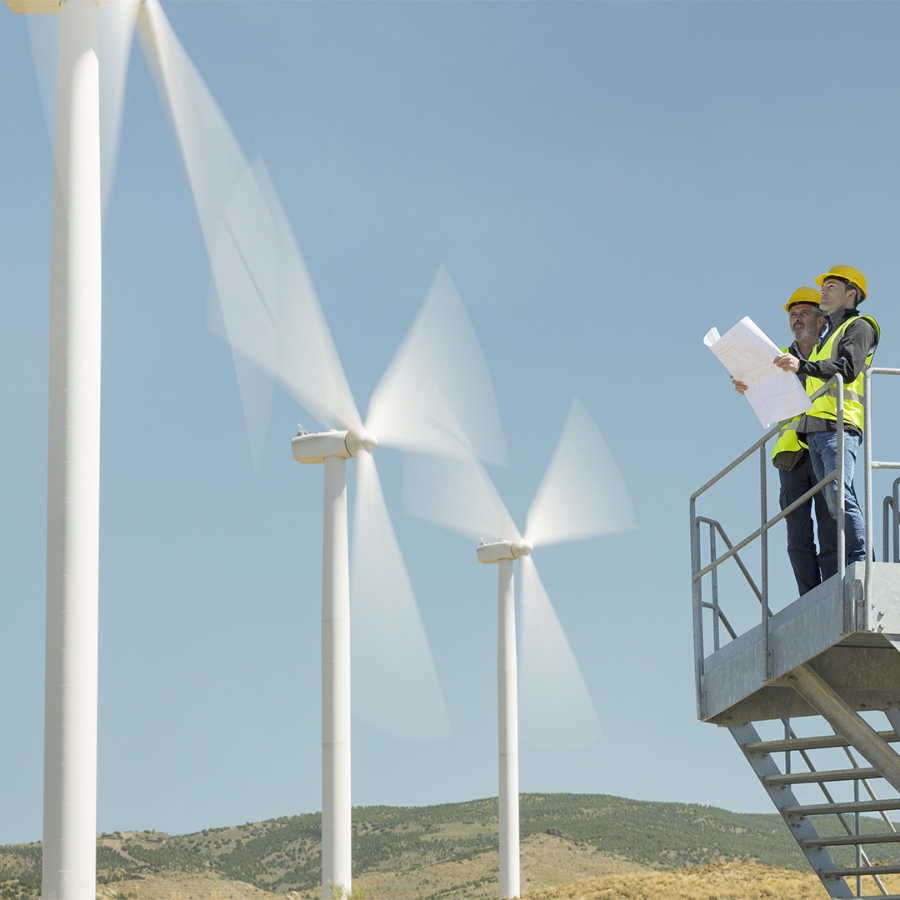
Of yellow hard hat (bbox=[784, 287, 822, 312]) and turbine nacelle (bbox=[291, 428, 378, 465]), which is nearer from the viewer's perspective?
yellow hard hat (bbox=[784, 287, 822, 312])

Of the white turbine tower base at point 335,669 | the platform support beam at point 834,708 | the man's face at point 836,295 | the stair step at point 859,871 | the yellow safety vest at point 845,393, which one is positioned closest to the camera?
the yellow safety vest at point 845,393

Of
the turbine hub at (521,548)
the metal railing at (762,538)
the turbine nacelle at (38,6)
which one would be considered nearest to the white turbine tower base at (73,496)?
the turbine nacelle at (38,6)

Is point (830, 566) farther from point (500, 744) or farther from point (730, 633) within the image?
point (500, 744)

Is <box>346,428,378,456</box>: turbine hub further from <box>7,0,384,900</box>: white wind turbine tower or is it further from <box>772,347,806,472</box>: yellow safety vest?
<box>772,347,806,472</box>: yellow safety vest

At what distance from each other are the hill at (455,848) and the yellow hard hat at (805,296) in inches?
2577

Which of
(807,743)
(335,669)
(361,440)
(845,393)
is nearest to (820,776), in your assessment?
(807,743)

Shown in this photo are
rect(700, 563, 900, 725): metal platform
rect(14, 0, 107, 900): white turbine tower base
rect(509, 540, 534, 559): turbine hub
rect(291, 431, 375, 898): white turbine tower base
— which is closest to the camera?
rect(700, 563, 900, 725): metal platform

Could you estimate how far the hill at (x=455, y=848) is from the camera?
92125 millimetres

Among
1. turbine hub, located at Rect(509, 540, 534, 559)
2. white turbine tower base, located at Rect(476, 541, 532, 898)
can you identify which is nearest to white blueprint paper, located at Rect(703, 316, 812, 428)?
white turbine tower base, located at Rect(476, 541, 532, 898)

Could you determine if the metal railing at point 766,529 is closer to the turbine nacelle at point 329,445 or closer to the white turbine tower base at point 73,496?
the white turbine tower base at point 73,496

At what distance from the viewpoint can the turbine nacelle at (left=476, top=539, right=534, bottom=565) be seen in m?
47.7

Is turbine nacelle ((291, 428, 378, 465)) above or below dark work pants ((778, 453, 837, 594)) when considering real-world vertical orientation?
above

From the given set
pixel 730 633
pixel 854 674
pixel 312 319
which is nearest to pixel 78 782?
pixel 730 633

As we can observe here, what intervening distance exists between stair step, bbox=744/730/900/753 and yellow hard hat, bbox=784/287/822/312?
4117 millimetres
